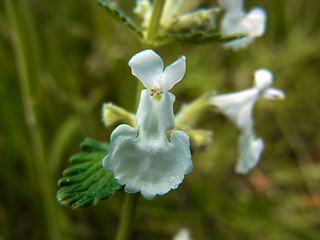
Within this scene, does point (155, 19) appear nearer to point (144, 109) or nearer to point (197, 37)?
point (197, 37)

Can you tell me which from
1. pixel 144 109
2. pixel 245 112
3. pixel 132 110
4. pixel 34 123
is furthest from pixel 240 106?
pixel 132 110

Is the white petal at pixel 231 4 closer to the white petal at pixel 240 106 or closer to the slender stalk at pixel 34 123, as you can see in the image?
the white petal at pixel 240 106

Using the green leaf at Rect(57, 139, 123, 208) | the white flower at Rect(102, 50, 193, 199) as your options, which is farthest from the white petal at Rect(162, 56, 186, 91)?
the green leaf at Rect(57, 139, 123, 208)

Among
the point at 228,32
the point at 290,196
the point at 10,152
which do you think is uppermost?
the point at 228,32

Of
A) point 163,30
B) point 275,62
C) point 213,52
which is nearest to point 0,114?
point 163,30

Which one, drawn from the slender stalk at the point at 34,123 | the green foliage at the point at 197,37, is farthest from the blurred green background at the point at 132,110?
the green foliage at the point at 197,37

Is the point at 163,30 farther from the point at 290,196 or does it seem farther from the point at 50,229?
the point at 290,196
